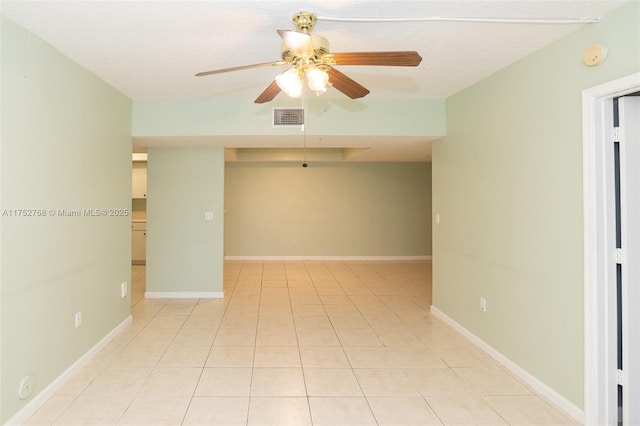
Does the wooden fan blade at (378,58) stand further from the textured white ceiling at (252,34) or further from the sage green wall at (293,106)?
the sage green wall at (293,106)

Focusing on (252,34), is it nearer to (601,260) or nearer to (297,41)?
(297,41)

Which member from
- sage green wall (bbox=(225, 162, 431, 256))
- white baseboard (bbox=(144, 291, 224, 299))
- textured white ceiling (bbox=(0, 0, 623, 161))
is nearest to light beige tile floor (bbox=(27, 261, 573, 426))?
white baseboard (bbox=(144, 291, 224, 299))

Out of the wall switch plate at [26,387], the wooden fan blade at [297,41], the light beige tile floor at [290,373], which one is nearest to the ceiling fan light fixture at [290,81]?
the wooden fan blade at [297,41]

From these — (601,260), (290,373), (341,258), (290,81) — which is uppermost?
(290,81)

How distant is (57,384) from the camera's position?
2.46 meters

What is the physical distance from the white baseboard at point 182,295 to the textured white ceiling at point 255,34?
109 inches

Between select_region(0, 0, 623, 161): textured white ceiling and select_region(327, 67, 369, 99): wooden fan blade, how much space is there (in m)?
0.33

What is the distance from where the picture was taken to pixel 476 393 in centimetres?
247

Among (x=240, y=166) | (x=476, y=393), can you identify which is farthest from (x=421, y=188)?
(x=476, y=393)

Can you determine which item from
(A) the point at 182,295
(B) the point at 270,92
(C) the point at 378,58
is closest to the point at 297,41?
(C) the point at 378,58

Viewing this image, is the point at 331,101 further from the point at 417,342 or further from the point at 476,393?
the point at 476,393

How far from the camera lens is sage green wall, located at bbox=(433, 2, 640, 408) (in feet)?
7.11

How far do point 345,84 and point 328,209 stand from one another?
5.78m

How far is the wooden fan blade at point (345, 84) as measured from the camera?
2061 millimetres
